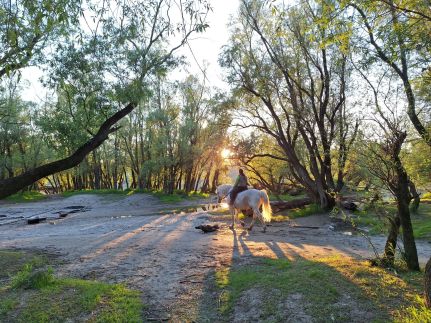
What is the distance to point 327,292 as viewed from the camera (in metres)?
6.41

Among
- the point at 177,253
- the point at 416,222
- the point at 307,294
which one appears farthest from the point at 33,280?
the point at 416,222

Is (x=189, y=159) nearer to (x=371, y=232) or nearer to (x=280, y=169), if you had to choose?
(x=280, y=169)

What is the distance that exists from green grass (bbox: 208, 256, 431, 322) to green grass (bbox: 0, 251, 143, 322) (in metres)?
1.72

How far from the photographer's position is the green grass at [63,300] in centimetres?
610

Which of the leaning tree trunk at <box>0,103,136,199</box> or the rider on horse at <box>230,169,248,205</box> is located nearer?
the leaning tree trunk at <box>0,103,136,199</box>

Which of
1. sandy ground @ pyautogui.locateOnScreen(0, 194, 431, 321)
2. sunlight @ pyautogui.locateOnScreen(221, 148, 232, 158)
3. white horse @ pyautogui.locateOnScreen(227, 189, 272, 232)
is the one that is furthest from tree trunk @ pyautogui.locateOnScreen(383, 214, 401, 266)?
sunlight @ pyautogui.locateOnScreen(221, 148, 232, 158)

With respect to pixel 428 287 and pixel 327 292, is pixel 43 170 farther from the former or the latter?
pixel 428 287

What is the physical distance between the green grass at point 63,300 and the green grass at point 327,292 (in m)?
1.72

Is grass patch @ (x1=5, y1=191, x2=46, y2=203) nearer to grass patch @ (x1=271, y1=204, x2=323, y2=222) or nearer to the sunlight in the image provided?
the sunlight

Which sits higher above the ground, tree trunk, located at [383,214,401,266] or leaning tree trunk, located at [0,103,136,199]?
leaning tree trunk, located at [0,103,136,199]

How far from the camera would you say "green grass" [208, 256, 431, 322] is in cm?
579

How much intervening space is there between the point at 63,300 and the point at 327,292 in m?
4.67

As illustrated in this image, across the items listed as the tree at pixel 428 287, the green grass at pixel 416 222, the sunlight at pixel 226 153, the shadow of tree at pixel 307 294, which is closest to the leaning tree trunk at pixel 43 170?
the shadow of tree at pixel 307 294

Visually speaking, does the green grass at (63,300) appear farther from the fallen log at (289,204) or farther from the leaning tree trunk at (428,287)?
the fallen log at (289,204)
